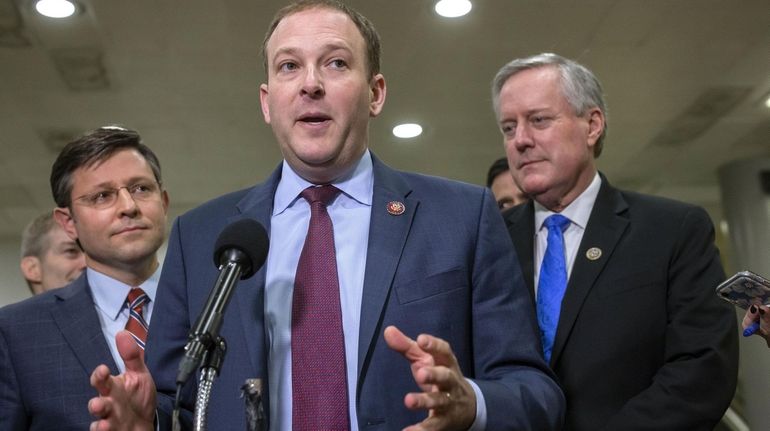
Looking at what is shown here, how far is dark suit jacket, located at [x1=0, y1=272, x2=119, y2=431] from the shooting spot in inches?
87.6

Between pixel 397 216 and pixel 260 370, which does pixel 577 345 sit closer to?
pixel 397 216

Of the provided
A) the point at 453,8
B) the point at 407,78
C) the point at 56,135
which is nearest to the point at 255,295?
the point at 453,8

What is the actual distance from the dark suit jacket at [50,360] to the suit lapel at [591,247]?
1098 millimetres

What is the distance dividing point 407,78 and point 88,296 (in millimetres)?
3869

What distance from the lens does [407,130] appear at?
23.5 ft

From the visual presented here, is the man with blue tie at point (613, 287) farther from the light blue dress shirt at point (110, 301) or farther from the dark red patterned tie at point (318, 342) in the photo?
the light blue dress shirt at point (110, 301)

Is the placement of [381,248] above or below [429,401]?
above

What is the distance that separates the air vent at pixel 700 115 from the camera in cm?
668

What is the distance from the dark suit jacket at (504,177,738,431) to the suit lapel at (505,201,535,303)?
39 millimetres

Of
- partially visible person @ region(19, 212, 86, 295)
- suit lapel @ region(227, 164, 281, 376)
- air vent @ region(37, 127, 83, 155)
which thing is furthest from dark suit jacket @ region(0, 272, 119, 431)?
air vent @ region(37, 127, 83, 155)

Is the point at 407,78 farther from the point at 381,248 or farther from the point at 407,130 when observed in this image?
the point at 381,248

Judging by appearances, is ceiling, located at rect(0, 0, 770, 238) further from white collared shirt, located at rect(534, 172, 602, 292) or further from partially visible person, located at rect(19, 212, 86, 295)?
white collared shirt, located at rect(534, 172, 602, 292)

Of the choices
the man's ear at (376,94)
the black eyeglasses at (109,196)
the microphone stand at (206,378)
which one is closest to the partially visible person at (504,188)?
the black eyeglasses at (109,196)

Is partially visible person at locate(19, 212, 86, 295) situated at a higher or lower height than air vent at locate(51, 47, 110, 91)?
lower
